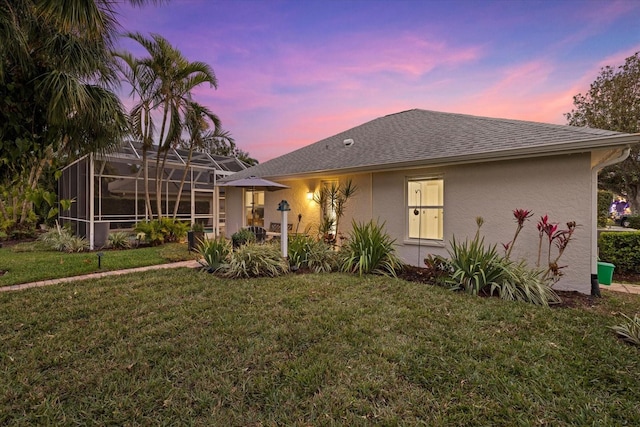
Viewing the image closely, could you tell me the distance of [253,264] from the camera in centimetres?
671

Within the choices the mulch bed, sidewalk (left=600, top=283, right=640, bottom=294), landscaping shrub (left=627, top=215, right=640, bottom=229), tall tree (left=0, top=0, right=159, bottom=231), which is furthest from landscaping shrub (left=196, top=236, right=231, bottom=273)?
landscaping shrub (left=627, top=215, right=640, bottom=229)

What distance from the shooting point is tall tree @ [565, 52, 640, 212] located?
63.8 ft

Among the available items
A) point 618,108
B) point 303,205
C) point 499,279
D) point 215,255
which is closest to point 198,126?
point 303,205

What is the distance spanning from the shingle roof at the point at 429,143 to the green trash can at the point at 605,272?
300 centimetres

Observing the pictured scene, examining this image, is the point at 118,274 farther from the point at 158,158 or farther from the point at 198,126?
the point at 198,126

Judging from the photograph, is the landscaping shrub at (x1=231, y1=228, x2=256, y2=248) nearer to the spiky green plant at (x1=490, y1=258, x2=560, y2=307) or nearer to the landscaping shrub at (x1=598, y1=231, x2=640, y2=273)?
the spiky green plant at (x1=490, y1=258, x2=560, y2=307)

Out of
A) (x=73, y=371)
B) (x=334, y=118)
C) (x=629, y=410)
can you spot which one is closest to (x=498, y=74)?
(x=334, y=118)

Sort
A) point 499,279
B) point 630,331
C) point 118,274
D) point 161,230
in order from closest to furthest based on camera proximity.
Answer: point 630,331, point 499,279, point 118,274, point 161,230

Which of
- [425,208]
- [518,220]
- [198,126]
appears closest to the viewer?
[518,220]

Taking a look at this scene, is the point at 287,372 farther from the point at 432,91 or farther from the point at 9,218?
the point at 9,218

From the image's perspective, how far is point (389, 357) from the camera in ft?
10.5

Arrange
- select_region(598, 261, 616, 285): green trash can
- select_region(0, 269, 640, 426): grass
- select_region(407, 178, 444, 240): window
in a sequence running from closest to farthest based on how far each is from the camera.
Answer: select_region(0, 269, 640, 426): grass
select_region(598, 261, 616, 285): green trash can
select_region(407, 178, 444, 240): window

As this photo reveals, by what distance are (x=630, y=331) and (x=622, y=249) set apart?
248 inches

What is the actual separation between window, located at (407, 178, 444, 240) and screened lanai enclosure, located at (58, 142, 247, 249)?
8.46 m
